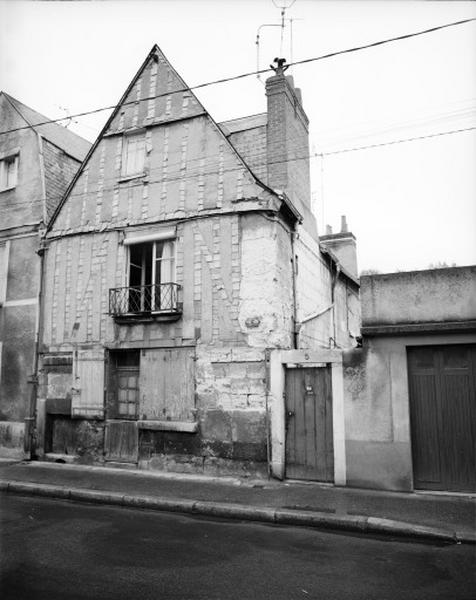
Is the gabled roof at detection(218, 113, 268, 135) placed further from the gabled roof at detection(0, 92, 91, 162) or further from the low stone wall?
the low stone wall

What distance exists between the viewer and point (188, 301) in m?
10.4

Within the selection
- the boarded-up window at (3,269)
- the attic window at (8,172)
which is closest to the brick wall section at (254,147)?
the attic window at (8,172)

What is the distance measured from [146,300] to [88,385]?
242 centimetres

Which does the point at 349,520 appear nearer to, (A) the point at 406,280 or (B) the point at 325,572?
(B) the point at 325,572

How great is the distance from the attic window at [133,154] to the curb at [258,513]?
7198 mm

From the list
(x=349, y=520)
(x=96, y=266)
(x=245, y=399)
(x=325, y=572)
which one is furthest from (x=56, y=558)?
(x=96, y=266)

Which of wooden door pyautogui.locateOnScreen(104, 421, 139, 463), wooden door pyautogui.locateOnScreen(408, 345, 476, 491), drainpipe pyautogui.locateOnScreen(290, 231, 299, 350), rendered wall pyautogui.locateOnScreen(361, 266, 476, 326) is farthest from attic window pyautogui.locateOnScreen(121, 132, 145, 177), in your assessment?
wooden door pyautogui.locateOnScreen(408, 345, 476, 491)

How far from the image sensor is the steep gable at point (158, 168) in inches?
418

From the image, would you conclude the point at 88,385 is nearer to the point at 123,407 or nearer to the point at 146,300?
the point at 123,407

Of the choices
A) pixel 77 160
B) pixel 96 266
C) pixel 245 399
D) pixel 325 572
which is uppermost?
pixel 77 160

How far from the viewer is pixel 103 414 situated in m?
10.9

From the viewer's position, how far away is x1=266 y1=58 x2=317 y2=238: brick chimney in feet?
36.3

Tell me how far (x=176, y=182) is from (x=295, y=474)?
6.79 metres

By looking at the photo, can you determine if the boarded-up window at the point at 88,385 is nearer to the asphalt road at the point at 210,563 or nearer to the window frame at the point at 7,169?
the asphalt road at the point at 210,563
